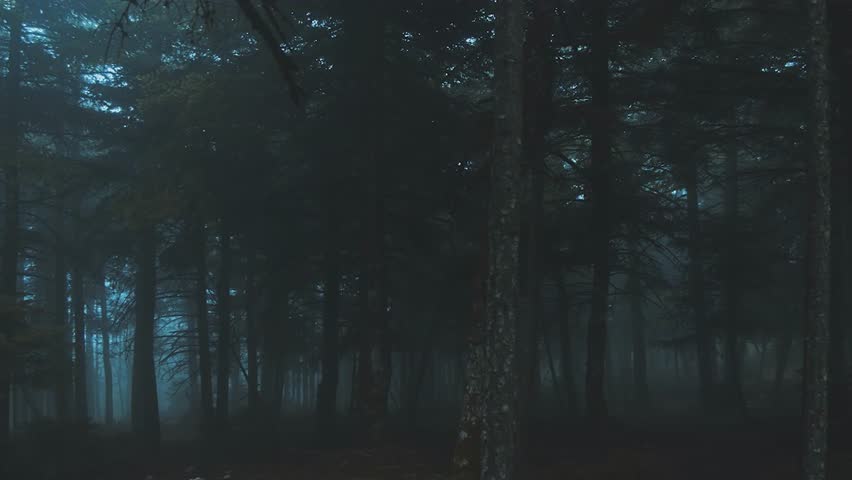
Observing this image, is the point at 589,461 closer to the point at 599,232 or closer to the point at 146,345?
the point at 599,232

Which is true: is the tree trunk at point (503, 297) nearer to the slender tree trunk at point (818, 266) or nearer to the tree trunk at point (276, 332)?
the slender tree trunk at point (818, 266)

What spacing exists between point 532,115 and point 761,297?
17995mm

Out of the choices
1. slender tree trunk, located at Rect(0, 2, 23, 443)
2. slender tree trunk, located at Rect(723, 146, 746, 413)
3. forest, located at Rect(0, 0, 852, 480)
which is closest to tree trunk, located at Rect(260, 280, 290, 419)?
forest, located at Rect(0, 0, 852, 480)

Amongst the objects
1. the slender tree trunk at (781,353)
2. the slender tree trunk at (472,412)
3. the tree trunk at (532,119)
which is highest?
the tree trunk at (532,119)

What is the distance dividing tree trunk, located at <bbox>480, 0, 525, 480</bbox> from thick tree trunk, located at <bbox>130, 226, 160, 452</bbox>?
49.9 feet

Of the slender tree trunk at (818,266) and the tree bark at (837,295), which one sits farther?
the tree bark at (837,295)

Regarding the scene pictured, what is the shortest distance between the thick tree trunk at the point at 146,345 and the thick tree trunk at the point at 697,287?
16389mm

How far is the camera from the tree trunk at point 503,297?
413 inches

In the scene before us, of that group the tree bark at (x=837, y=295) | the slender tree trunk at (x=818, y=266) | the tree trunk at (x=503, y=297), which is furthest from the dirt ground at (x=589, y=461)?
the tree trunk at (x=503, y=297)

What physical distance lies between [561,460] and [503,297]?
629 cm

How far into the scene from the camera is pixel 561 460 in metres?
15.3

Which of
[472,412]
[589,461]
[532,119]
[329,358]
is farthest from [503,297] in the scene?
[329,358]

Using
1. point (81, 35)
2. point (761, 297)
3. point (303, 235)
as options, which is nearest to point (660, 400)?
point (761, 297)

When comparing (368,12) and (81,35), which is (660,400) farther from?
(81,35)
